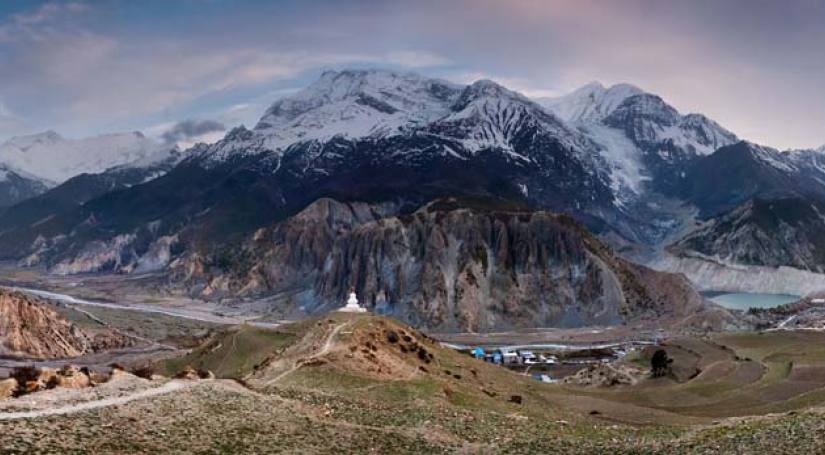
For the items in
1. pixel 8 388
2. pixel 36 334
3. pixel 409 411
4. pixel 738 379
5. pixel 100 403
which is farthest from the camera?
pixel 36 334

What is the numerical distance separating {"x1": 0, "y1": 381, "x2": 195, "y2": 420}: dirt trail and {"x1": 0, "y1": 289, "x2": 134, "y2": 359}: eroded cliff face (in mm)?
117165

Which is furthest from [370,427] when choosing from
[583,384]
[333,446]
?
[583,384]

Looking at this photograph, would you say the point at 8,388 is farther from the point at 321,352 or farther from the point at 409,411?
the point at 321,352

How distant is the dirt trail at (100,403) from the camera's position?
36.3m

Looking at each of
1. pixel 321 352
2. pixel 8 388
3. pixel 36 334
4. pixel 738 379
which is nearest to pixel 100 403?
pixel 8 388

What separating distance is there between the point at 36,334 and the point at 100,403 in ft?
424

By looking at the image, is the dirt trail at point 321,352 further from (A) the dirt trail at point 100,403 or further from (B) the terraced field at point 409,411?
(A) the dirt trail at point 100,403

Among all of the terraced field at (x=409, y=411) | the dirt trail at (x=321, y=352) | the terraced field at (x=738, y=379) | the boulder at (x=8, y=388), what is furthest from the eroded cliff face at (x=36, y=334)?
the boulder at (x=8, y=388)

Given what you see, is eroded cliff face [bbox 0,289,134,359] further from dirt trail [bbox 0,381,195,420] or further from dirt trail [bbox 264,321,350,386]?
dirt trail [bbox 0,381,195,420]

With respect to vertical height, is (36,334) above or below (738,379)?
below

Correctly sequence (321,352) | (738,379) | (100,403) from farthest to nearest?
(738,379)
(321,352)
(100,403)

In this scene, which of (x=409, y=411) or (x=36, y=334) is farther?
(x=36, y=334)

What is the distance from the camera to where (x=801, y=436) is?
1431 inches

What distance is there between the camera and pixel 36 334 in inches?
6211
